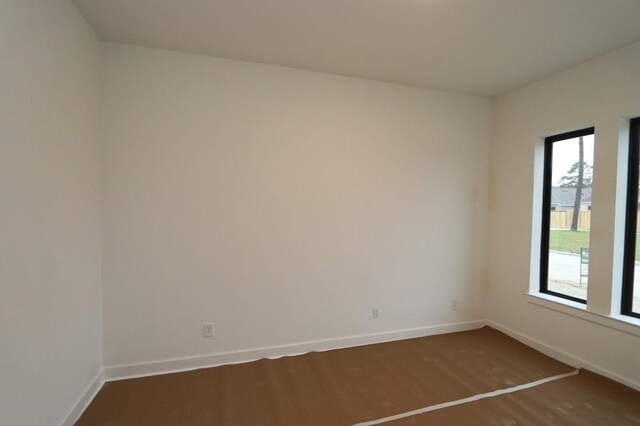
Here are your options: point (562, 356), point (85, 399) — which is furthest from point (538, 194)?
point (85, 399)

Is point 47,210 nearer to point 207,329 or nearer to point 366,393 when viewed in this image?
point 207,329

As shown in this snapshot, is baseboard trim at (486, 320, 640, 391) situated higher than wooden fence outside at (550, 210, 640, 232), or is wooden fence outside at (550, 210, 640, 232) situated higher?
wooden fence outside at (550, 210, 640, 232)

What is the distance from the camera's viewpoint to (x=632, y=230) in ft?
7.53

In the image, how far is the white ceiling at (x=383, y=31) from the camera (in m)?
1.83

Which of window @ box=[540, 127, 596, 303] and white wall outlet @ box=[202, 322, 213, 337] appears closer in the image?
white wall outlet @ box=[202, 322, 213, 337]

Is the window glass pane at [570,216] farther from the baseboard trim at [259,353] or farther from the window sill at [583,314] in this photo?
the baseboard trim at [259,353]

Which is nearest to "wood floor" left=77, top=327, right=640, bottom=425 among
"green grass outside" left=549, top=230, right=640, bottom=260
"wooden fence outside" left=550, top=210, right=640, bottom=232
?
"green grass outside" left=549, top=230, right=640, bottom=260

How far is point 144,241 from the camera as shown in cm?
231

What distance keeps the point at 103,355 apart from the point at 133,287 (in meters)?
0.58

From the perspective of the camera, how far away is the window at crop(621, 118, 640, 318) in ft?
7.48

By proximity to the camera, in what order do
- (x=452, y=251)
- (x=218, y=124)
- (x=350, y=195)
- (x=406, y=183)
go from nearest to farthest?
(x=218, y=124) < (x=350, y=195) < (x=406, y=183) < (x=452, y=251)

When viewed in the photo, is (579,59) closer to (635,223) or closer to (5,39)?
(635,223)

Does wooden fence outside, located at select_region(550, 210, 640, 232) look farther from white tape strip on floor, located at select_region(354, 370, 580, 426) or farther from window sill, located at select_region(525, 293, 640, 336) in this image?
white tape strip on floor, located at select_region(354, 370, 580, 426)

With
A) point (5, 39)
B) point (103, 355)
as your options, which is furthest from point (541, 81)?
point (103, 355)
